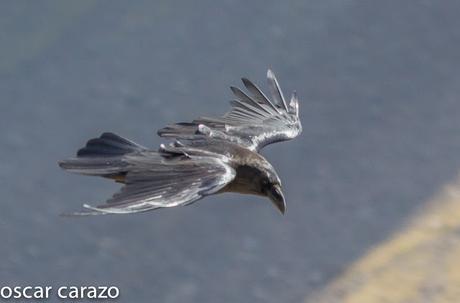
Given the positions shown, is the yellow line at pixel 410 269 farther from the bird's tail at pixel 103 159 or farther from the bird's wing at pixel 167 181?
the bird's wing at pixel 167 181

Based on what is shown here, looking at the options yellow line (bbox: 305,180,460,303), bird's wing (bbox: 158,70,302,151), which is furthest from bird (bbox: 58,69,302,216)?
yellow line (bbox: 305,180,460,303)

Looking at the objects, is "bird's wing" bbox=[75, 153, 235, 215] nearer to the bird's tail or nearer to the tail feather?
the bird's tail

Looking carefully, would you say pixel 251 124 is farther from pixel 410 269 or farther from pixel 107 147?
pixel 410 269

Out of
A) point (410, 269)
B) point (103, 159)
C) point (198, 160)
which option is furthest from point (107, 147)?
point (410, 269)

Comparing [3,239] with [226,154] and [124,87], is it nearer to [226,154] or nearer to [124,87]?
[124,87]

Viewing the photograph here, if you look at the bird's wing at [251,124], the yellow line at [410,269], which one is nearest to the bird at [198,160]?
the bird's wing at [251,124]

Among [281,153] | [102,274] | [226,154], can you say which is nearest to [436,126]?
[281,153]

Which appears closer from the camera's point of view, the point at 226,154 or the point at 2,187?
the point at 226,154
